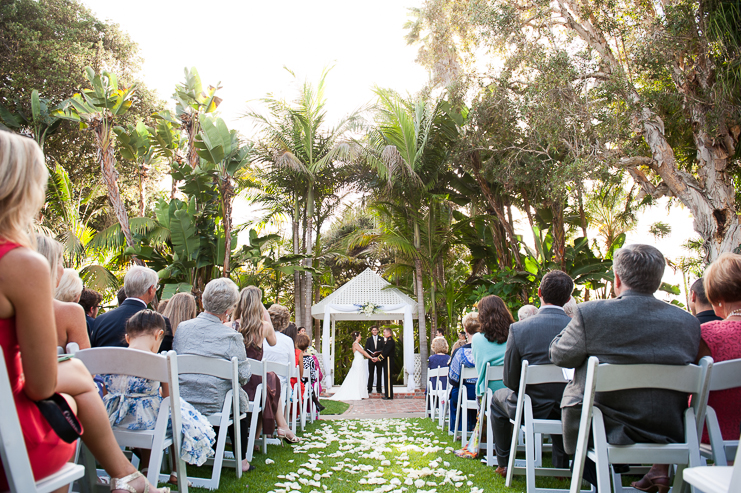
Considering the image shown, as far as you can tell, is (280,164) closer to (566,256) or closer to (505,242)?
(505,242)

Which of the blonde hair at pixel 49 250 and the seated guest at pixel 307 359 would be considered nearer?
the blonde hair at pixel 49 250

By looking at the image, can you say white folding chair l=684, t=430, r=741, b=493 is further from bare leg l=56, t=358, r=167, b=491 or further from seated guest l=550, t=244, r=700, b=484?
bare leg l=56, t=358, r=167, b=491

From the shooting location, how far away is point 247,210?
56.4 feet

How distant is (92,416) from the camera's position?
195 centimetres

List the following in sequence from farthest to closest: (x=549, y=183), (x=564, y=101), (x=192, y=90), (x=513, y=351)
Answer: (x=192, y=90) → (x=549, y=183) → (x=564, y=101) → (x=513, y=351)

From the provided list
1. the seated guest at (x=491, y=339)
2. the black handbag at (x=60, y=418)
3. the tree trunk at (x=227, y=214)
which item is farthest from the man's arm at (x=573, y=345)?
the tree trunk at (x=227, y=214)

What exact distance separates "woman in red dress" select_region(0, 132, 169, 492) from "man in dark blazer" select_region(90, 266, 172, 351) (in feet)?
7.26

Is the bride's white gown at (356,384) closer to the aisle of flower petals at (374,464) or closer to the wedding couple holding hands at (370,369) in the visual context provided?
the wedding couple holding hands at (370,369)

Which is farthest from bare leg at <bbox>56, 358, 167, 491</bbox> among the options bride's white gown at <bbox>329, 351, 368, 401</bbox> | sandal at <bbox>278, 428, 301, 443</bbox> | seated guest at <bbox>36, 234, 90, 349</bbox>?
bride's white gown at <bbox>329, 351, 368, 401</bbox>

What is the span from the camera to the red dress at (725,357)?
2.51 metres

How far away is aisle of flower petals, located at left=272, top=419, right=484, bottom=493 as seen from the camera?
3.80 meters

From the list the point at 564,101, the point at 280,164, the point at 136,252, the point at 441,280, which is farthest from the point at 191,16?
the point at 441,280

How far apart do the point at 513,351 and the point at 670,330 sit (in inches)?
54.3

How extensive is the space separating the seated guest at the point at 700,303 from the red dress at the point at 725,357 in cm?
64
